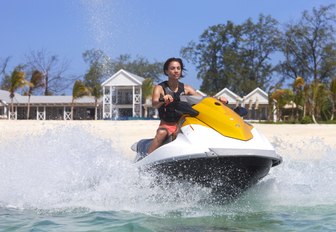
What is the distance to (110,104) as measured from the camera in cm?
4784

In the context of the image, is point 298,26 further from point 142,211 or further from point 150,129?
point 142,211

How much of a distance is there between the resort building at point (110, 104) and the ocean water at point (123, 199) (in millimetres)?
40520

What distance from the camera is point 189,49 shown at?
65125 millimetres

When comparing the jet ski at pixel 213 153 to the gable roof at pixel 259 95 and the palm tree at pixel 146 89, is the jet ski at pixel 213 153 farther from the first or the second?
the gable roof at pixel 259 95

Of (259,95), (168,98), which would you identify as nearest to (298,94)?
(259,95)

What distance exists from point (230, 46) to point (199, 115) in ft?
193

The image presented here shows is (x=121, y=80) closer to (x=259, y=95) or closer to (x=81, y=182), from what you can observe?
(x=259, y=95)

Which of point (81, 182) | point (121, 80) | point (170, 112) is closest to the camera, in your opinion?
point (170, 112)

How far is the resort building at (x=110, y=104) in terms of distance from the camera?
4819 centimetres

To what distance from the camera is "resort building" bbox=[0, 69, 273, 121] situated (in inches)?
1897

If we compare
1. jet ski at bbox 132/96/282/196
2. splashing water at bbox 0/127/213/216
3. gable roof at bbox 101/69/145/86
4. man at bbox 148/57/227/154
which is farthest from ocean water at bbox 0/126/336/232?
gable roof at bbox 101/69/145/86

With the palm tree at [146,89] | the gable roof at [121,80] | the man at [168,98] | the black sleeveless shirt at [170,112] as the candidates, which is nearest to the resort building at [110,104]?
the gable roof at [121,80]

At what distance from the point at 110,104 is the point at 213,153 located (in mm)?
43443

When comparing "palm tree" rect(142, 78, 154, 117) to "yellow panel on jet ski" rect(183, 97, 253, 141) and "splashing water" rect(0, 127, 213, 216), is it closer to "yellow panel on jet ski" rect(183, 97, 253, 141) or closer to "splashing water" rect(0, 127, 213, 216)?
"splashing water" rect(0, 127, 213, 216)
